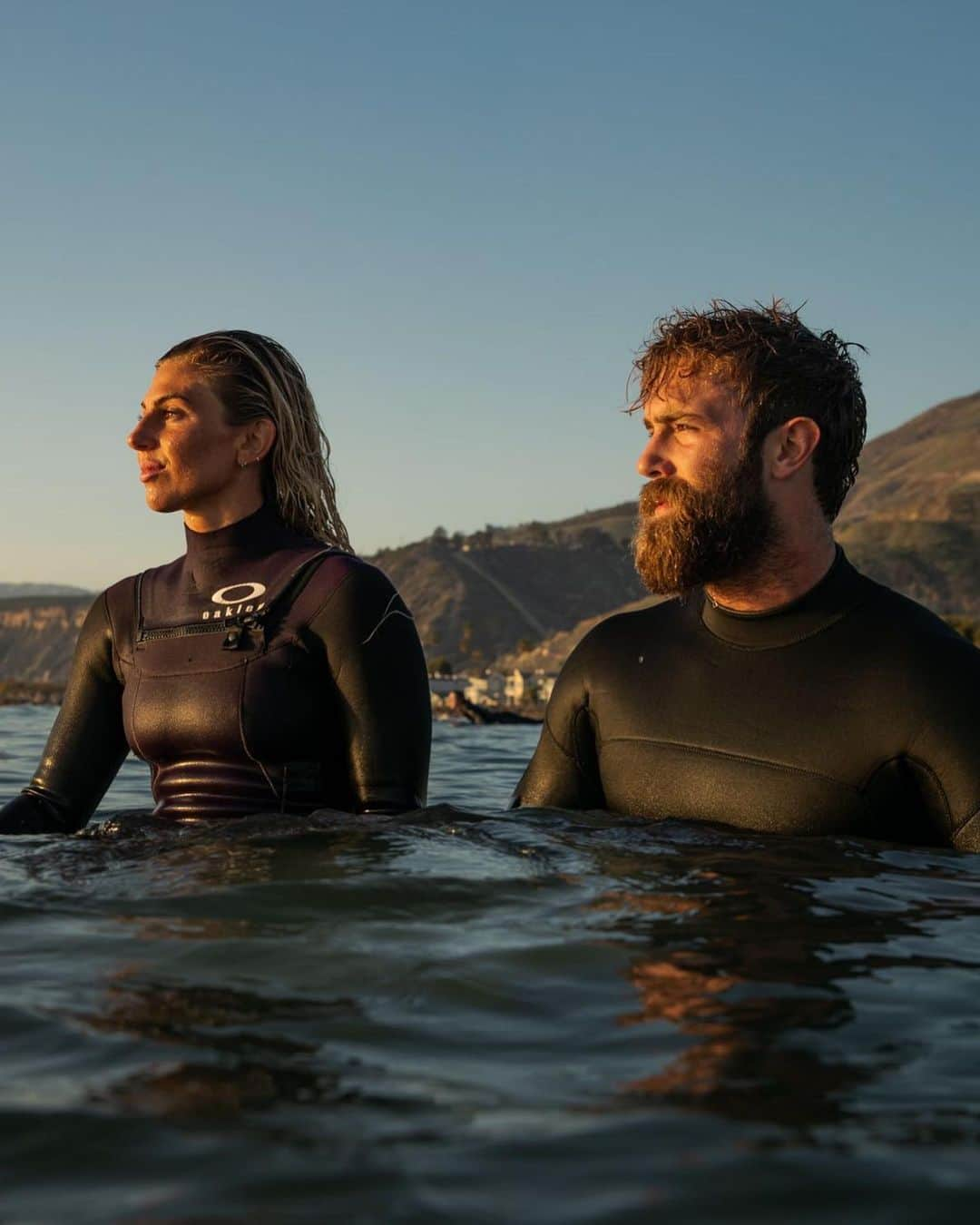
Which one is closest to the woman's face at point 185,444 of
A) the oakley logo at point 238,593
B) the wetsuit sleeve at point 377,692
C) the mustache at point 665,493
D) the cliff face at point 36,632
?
the oakley logo at point 238,593

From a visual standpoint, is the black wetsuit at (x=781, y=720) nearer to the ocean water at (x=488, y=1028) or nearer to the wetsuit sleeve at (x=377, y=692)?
the ocean water at (x=488, y=1028)

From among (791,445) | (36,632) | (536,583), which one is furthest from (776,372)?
(36,632)

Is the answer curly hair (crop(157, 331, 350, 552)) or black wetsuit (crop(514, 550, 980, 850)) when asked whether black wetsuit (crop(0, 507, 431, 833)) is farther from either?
black wetsuit (crop(514, 550, 980, 850))

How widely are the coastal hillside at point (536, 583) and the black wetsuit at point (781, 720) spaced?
303ft

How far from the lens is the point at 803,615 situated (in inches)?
198

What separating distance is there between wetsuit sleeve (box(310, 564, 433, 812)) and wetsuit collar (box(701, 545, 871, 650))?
1.05m

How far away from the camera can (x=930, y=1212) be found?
1.99 m

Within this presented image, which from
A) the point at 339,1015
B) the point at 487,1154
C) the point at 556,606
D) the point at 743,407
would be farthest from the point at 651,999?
the point at 556,606

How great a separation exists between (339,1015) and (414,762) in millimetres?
2402

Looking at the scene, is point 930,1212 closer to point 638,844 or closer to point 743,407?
point 638,844

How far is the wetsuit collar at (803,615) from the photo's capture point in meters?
5.00

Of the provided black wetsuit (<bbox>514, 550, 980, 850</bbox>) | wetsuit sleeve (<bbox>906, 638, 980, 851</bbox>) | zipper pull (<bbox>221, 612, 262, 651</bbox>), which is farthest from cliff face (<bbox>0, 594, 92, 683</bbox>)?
wetsuit sleeve (<bbox>906, 638, 980, 851</bbox>)

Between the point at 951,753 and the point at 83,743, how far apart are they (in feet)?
10.1

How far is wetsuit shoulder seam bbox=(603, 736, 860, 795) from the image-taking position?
15.5ft
